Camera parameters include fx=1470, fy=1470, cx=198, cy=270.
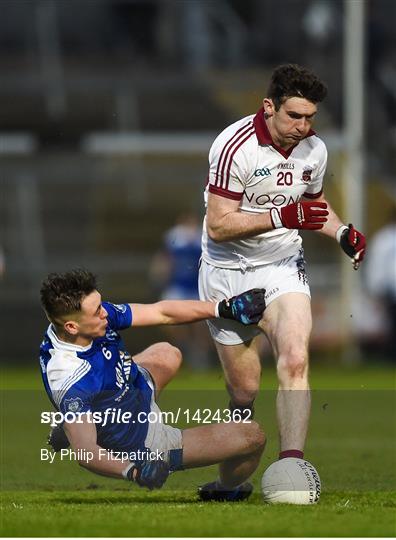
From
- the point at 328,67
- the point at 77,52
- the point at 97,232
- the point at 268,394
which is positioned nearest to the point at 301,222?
the point at 268,394

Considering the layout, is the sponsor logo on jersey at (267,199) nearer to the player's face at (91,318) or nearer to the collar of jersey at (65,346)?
the player's face at (91,318)

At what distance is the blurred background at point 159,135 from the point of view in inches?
808

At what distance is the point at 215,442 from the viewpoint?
8.10m

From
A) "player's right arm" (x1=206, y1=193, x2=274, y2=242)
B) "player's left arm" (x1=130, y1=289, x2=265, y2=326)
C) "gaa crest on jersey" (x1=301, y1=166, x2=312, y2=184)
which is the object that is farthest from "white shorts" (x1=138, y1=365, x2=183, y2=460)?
"gaa crest on jersey" (x1=301, y1=166, x2=312, y2=184)

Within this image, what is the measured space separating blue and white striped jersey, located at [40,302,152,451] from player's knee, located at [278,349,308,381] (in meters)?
0.78

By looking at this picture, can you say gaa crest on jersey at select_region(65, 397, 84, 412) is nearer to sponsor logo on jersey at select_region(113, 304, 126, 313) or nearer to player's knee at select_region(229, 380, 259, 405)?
sponsor logo on jersey at select_region(113, 304, 126, 313)

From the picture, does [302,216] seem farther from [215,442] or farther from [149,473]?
[149,473]

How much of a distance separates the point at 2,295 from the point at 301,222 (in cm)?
1345

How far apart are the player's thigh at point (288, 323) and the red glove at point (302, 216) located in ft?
1.67

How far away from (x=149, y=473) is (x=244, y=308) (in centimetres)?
111

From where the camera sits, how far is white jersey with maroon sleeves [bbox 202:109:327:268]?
8508 mm

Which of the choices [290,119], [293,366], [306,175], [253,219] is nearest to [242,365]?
[293,366]

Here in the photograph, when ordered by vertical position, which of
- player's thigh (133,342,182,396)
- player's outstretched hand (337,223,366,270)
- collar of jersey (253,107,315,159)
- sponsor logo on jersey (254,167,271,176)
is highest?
collar of jersey (253,107,315,159)

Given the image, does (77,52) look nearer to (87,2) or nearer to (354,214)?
(87,2)
